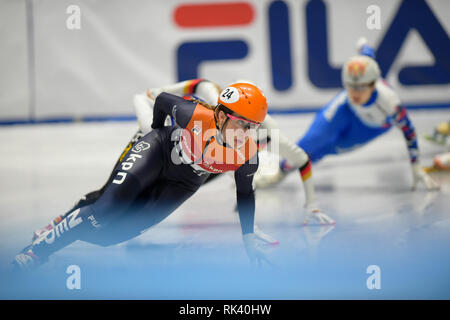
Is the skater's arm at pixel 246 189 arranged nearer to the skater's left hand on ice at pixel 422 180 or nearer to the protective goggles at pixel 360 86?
the protective goggles at pixel 360 86

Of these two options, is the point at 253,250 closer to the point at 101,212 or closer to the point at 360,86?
the point at 101,212

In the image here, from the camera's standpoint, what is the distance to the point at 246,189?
3.59m

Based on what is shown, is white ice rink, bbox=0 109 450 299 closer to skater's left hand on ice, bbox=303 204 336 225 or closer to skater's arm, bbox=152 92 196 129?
skater's left hand on ice, bbox=303 204 336 225

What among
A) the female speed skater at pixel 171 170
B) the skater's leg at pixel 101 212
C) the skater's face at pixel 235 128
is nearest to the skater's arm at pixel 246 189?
the female speed skater at pixel 171 170

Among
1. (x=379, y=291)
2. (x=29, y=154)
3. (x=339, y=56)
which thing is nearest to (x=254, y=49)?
(x=339, y=56)

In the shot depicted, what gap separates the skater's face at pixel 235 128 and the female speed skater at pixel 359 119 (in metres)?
2.49

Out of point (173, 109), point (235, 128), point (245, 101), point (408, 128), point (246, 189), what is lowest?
point (246, 189)

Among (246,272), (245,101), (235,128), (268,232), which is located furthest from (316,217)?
(245,101)

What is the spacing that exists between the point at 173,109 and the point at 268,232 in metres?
1.32

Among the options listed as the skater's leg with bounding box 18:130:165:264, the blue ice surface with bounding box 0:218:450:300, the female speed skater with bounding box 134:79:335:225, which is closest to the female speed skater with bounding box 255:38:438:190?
the female speed skater with bounding box 134:79:335:225

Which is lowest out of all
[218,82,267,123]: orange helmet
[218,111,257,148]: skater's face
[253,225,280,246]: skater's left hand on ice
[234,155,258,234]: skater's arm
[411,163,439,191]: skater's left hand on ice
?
[253,225,280,246]: skater's left hand on ice

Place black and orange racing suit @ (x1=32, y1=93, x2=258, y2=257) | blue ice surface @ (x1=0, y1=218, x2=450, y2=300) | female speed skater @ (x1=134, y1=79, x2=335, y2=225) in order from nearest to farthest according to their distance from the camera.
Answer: blue ice surface @ (x1=0, y1=218, x2=450, y2=300)
black and orange racing suit @ (x1=32, y1=93, x2=258, y2=257)
female speed skater @ (x1=134, y1=79, x2=335, y2=225)

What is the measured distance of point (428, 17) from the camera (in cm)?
1002

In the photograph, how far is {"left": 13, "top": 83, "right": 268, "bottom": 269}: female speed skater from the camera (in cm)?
349
